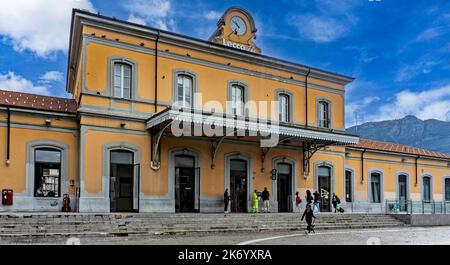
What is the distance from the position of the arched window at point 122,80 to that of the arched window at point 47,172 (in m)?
3.65

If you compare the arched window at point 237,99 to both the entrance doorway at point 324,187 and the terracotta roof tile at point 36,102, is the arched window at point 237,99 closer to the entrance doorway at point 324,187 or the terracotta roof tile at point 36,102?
the entrance doorway at point 324,187

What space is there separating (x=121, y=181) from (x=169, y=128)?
3157 millimetres

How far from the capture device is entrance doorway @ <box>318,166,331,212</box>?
27.3 meters

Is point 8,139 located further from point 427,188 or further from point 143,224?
point 427,188

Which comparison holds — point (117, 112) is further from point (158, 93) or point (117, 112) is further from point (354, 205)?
point (354, 205)

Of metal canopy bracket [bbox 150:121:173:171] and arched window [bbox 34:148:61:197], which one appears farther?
metal canopy bracket [bbox 150:121:173:171]

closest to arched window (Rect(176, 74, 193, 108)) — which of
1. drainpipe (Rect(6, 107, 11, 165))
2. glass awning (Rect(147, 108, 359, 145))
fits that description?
glass awning (Rect(147, 108, 359, 145))

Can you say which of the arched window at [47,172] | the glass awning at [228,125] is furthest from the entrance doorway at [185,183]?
the arched window at [47,172]

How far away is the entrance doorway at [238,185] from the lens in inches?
945

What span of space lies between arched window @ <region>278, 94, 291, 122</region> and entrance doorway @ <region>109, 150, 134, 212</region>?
909 centimetres

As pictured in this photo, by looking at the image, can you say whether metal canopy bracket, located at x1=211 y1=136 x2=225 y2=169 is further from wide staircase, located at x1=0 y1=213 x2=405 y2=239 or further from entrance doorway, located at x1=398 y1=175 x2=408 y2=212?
entrance doorway, located at x1=398 y1=175 x2=408 y2=212

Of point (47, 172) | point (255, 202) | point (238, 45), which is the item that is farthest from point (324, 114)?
point (47, 172)
